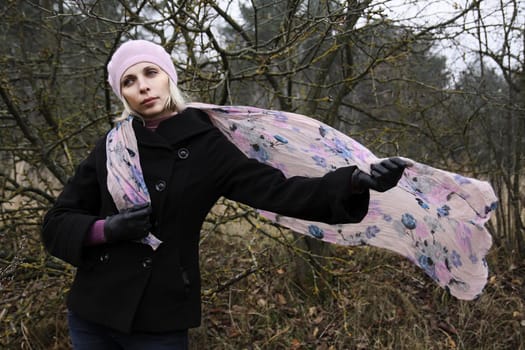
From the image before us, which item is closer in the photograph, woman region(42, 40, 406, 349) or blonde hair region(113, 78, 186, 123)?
woman region(42, 40, 406, 349)

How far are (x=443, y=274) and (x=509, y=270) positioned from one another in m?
2.67

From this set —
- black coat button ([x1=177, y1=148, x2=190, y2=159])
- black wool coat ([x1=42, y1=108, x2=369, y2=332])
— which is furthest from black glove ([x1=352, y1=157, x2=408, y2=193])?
black coat button ([x1=177, y1=148, x2=190, y2=159])

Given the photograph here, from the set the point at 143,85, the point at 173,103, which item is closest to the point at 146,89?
the point at 143,85

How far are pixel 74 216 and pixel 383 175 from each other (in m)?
1.08

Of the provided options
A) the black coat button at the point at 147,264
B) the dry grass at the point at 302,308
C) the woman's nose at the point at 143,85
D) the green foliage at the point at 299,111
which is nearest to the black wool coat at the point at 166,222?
the black coat button at the point at 147,264

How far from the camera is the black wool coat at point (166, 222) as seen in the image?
1.75m

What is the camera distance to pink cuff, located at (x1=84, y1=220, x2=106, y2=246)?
1806 millimetres

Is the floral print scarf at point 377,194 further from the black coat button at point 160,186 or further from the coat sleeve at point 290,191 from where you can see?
the coat sleeve at point 290,191

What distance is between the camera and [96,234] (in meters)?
1.81

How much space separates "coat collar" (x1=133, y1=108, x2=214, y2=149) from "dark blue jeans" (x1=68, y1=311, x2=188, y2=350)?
0.65 m

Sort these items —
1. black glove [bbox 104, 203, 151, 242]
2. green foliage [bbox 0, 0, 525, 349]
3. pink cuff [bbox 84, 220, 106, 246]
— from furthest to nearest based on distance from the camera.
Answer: green foliage [bbox 0, 0, 525, 349], pink cuff [bbox 84, 220, 106, 246], black glove [bbox 104, 203, 151, 242]

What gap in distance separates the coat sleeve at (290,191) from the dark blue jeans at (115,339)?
0.53 metres

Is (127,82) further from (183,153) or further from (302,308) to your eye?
(302,308)

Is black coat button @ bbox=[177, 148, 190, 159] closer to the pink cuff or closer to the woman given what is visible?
the woman
